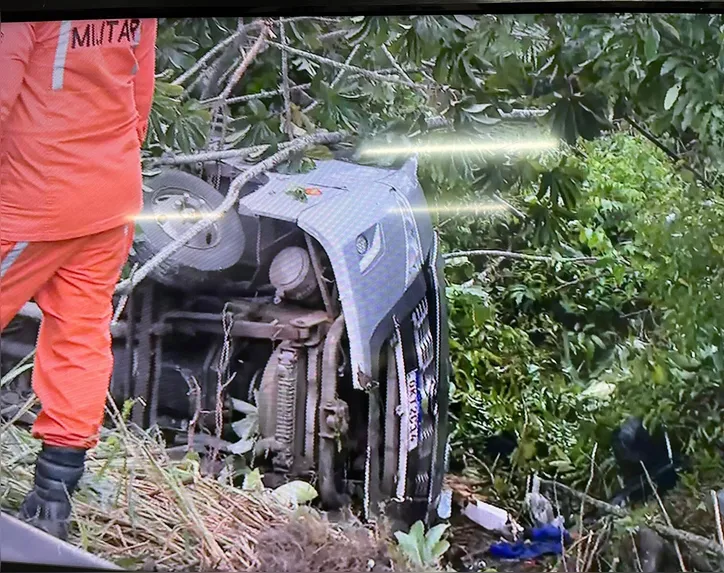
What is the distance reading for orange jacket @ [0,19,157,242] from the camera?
1995mm

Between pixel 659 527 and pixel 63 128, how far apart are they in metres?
2.01

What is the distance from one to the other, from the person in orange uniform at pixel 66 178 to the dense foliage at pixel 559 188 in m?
0.18

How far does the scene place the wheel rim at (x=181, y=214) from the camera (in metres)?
1.98

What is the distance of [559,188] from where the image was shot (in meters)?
1.94

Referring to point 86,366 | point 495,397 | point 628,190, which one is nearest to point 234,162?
point 86,366

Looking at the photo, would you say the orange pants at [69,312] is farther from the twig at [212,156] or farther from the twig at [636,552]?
the twig at [636,552]

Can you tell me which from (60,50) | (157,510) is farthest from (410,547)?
(60,50)

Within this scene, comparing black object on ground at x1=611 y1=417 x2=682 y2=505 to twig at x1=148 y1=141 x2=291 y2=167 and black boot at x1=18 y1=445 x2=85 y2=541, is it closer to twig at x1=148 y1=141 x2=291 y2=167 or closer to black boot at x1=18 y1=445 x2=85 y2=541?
twig at x1=148 y1=141 x2=291 y2=167

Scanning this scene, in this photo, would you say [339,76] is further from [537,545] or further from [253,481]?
[537,545]

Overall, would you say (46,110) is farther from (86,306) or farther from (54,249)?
(86,306)

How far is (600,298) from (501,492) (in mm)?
599

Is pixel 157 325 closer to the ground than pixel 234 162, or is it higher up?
closer to the ground

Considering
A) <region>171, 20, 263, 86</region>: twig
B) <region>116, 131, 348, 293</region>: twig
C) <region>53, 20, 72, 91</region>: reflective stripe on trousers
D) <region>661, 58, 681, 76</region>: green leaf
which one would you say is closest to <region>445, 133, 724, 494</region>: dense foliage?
<region>661, 58, 681, 76</region>: green leaf

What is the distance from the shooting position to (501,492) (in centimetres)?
186
